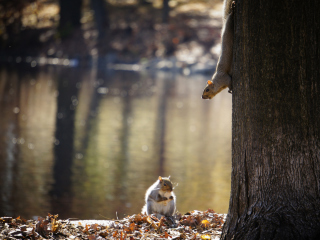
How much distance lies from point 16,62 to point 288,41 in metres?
31.6

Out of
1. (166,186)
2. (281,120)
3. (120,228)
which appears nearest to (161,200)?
(166,186)

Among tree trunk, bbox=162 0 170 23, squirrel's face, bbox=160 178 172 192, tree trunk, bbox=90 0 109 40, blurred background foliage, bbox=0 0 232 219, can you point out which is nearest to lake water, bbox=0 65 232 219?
blurred background foliage, bbox=0 0 232 219

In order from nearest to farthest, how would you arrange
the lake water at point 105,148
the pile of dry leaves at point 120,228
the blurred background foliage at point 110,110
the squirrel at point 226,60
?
the squirrel at point 226,60 < the pile of dry leaves at point 120,228 < the lake water at point 105,148 < the blurred background foliage at point 110,110

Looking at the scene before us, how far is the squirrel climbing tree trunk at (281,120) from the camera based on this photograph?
3697 mm

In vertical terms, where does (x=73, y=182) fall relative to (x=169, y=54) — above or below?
below

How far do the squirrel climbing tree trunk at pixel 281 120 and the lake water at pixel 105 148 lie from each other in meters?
2.76

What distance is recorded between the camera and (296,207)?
3730mm

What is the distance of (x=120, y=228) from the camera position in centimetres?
475

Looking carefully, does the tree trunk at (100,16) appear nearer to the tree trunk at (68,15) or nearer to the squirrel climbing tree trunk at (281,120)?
the tree trunk at (68,15)

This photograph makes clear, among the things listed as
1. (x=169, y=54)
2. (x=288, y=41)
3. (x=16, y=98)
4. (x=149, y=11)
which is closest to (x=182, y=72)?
(x=169, y=54)

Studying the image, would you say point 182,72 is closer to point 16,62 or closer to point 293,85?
point 16,62

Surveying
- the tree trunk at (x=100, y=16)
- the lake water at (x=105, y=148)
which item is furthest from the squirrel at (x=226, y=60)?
the tree trunk at (x=100, y=16)

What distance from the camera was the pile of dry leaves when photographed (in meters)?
4.33

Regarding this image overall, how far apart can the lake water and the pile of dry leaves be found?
140 cm
